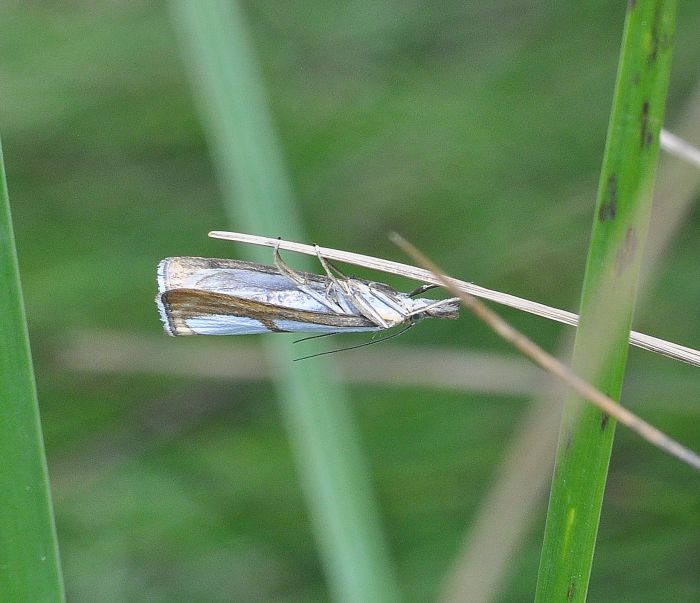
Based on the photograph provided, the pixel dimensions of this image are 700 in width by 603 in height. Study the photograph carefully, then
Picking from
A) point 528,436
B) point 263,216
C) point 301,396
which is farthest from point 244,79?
point 528,436

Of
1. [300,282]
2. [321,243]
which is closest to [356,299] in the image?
[300,282]

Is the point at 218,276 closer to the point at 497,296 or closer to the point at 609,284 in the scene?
the point at 497,296

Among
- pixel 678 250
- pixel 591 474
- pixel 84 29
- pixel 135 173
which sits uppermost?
pixel 84 29

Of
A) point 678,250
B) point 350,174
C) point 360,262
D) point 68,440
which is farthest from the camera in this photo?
point 350,174

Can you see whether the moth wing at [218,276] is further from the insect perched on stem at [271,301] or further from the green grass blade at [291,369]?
the green grass blade at [291,369]

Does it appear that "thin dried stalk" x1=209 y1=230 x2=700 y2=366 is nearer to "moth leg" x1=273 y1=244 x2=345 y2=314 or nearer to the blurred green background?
"moth leg" x1=273 y1=244 x2=345 y2=314

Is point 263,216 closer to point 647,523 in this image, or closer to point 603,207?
point 603,207

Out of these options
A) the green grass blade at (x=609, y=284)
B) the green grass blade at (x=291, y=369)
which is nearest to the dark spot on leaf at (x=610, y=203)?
the green grass blade at (x=609, y=284)
